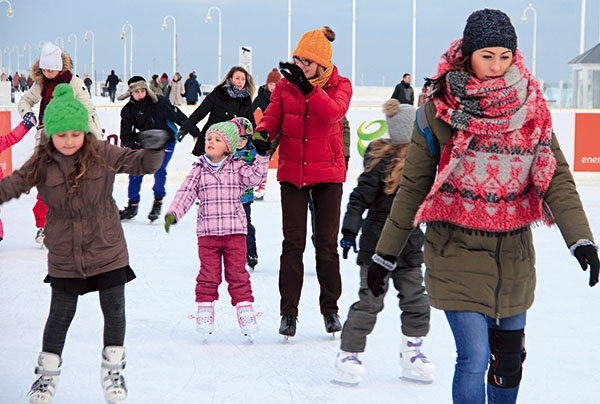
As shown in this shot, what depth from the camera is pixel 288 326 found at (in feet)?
17.0

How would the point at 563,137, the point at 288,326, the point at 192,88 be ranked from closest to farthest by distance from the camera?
the point at 288,326 → the point at 563,137 → the point at 192,88

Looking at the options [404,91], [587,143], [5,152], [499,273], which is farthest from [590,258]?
[404,91]

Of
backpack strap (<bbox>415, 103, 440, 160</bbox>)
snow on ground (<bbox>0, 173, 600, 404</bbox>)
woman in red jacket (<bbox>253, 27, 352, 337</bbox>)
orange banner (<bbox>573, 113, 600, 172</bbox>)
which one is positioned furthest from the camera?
orange banner (<bbox>573, 113, 600, 172</bbox>)

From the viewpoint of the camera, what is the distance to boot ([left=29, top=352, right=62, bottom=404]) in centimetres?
383

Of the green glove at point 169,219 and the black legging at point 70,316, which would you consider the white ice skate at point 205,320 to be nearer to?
the green glove at point 169,219

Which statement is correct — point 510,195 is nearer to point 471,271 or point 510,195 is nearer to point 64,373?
point 471,271

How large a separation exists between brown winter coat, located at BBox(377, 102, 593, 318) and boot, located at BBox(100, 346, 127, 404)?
4.11 ft

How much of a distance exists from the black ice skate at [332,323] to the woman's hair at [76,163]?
1.89 m

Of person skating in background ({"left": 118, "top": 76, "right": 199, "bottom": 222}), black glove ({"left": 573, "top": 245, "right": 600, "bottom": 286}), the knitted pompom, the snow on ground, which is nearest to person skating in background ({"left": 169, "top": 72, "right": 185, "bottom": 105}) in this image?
person skating in background ({"left": 118, "top": 76, "right": 199, "bottom": 222})

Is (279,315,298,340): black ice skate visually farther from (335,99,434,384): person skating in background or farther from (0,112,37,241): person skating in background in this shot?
(0,112,37,241): person skating in background

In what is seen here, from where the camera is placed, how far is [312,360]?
15.8 feet

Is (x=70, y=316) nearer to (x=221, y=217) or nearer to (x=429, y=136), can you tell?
(x=221, y=217)

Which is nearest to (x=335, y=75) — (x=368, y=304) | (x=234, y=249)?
(x=234, y=249)

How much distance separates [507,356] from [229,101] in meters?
5.38
